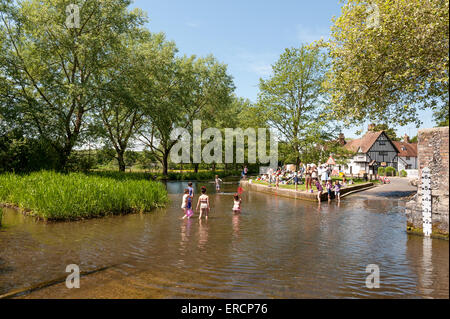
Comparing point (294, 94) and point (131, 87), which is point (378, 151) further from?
point (131, 87)

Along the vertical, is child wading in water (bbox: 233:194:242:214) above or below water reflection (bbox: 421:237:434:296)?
above

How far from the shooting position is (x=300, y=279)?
19.4ft

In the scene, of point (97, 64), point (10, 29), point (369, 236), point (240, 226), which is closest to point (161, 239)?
point (240, 226)

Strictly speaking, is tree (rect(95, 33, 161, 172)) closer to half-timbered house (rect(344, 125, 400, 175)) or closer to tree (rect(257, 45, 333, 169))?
tree (rect(257, 45, 333, 169))

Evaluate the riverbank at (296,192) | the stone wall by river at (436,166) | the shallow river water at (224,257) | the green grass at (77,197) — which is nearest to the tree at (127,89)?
the green grass at (77,197)

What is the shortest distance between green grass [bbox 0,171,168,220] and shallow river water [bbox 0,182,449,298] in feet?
2.34

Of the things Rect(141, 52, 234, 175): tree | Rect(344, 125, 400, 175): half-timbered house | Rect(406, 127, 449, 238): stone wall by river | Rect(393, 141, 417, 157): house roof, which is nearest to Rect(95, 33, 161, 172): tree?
Rect(141, 52, 234, 175): tree

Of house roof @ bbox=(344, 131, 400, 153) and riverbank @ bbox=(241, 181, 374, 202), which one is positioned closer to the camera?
riverbank @ bbox=(241, 181, 374, 202)

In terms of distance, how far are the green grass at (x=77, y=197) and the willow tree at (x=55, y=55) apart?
7306 mm

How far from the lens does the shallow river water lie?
539 cm

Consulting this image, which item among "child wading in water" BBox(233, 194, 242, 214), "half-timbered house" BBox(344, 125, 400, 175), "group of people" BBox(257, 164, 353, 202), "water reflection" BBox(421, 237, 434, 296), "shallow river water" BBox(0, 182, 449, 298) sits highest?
"half-timbered house" BBox(344, 125, 400, 175)

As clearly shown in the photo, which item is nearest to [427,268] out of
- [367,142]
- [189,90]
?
[189,90]

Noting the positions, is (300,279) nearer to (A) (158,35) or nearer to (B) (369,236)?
(B) (369,236)
